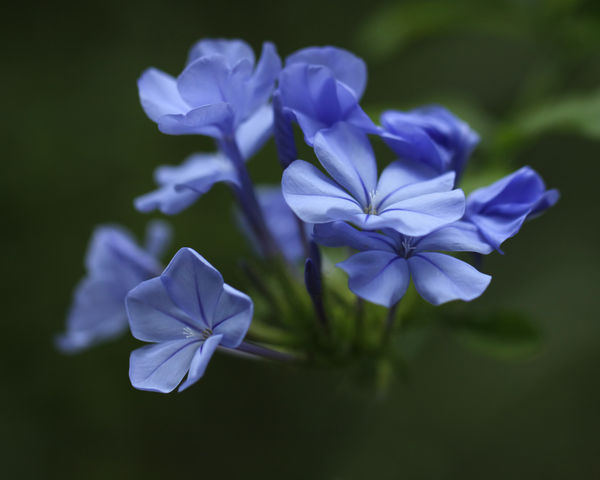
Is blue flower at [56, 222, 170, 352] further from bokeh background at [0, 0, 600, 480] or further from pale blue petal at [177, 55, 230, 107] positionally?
bokeh background at [0, 0, 600, 480]

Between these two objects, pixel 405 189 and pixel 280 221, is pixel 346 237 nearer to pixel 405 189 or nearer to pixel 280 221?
pixel 405 189

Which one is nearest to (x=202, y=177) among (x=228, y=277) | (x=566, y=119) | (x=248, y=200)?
(x=248, y=200)

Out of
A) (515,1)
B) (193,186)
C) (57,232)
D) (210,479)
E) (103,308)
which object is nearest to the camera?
(193,186)

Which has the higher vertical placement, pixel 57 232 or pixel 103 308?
pixel 103 308

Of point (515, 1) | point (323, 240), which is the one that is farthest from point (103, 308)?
point (515, 1)

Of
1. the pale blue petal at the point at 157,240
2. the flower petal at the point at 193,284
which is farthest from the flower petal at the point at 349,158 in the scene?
the pale blue petal at the point at 157,240

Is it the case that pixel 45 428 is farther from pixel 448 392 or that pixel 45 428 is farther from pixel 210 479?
pixel 448 392

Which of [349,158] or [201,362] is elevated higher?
[349,158]

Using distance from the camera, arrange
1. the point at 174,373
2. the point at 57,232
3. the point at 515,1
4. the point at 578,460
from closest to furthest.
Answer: the point at 174,373
the point at 515,1
the point at 578,460
the point at 57,232
